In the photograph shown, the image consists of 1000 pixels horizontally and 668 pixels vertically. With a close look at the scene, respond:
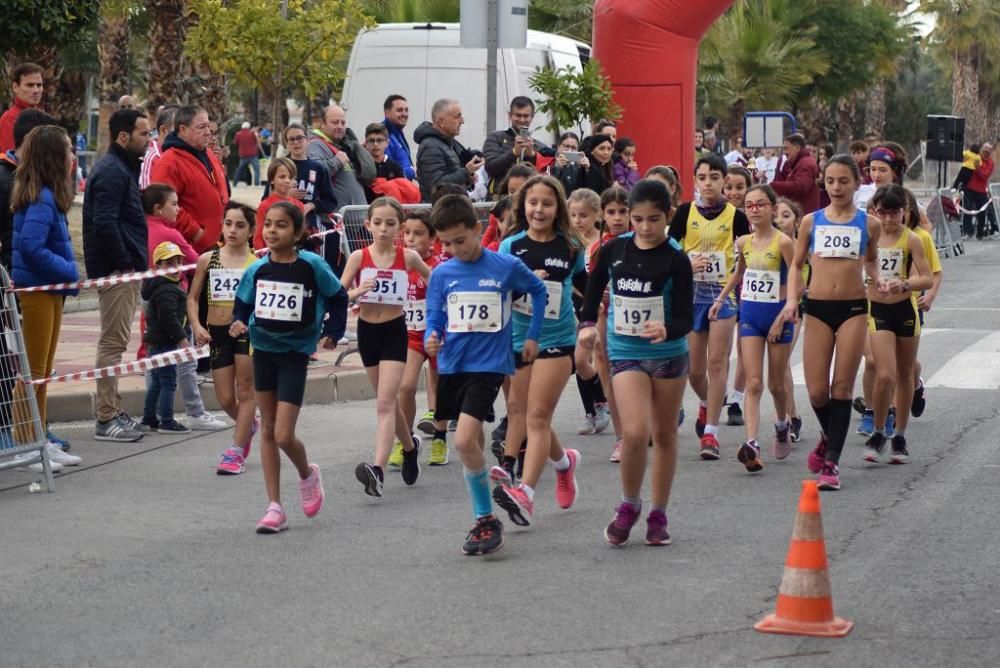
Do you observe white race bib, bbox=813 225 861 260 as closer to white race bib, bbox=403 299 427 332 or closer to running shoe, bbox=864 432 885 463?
running shoe, bbox=864 432 885 463

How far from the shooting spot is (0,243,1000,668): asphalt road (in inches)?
230

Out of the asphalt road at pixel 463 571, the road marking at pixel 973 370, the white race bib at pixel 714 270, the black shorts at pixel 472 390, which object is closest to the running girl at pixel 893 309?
the asphalt road at pixel 463 571

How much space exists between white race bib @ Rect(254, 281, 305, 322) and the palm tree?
3304cm

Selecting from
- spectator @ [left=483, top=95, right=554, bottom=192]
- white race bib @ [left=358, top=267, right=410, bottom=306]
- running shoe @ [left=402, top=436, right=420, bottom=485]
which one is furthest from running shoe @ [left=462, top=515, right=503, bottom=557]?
spectator @ [left=483, top=95, right=554, bottom=192]

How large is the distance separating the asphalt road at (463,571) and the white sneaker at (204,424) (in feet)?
2.39

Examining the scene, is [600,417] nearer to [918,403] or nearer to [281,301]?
[918,403]

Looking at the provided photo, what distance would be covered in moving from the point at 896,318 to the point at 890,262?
0.33m

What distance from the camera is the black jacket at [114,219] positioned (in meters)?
10.5

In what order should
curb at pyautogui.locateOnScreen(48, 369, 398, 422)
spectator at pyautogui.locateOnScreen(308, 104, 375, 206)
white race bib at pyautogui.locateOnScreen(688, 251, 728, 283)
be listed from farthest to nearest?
spectator at pyautogui.locateOnScreen(308, 104, 375, 206)
curb at pyautogui.locateOnScreen(48, 369, 398, 422)
white race bib at pyautogui.locateOnScreen(688, 251, 728, 283)

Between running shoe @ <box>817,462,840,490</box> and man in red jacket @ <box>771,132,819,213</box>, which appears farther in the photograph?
man in red jacket @ <box>771,132,819,213</box>

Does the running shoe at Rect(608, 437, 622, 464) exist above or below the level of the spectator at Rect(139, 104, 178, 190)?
below

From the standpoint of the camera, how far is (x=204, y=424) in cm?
1109

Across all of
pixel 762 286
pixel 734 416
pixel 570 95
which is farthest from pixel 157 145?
pixel 762 286

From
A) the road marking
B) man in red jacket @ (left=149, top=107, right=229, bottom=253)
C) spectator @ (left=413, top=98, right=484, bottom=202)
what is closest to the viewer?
man in red jacket @ (left=149, top=107, right=229, bottom=253)
